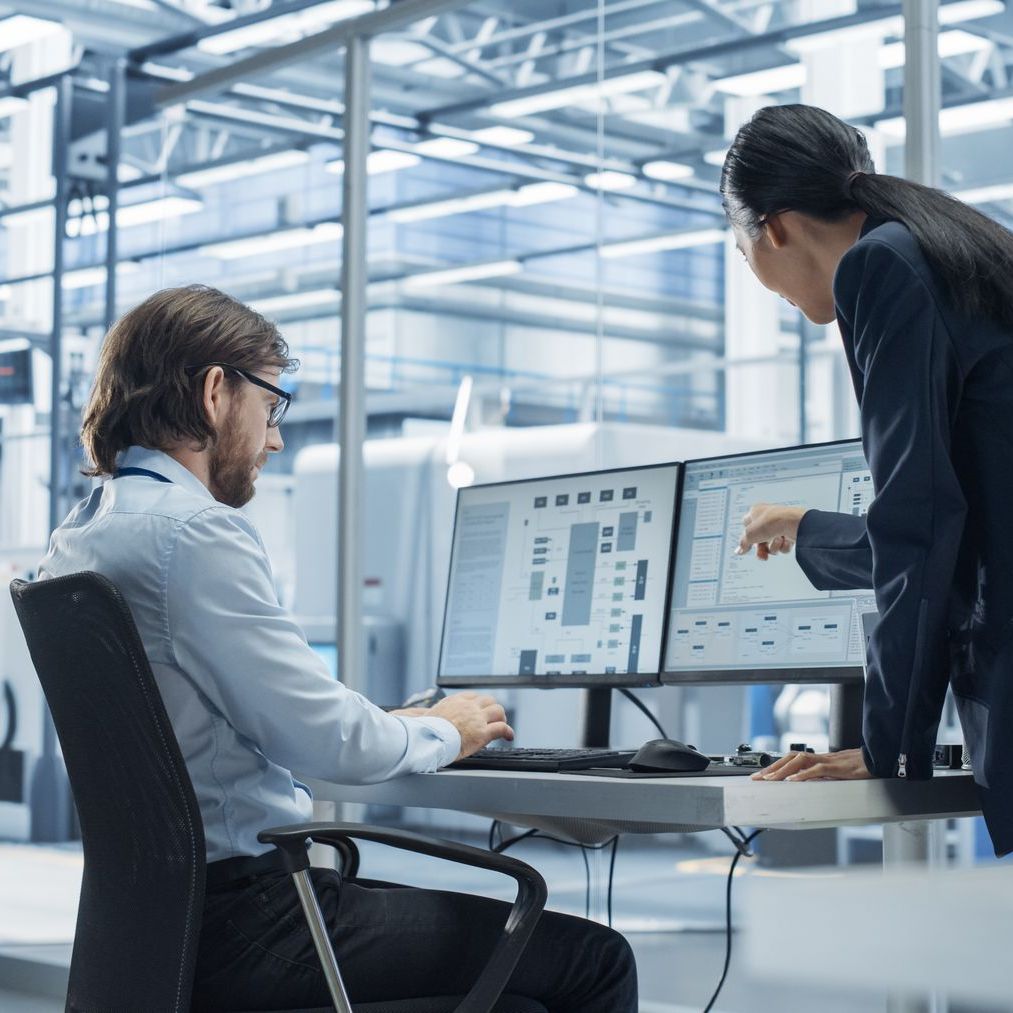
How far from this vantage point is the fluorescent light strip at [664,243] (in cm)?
405

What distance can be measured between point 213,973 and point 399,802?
40 cm

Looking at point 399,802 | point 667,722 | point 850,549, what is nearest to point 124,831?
point 399,802

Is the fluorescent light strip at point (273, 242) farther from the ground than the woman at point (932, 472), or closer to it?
farther from the ground

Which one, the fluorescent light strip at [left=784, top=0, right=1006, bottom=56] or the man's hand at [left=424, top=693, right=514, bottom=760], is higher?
the fluorescent light strip at [left=784, top=0, right=1006, bottom=56]

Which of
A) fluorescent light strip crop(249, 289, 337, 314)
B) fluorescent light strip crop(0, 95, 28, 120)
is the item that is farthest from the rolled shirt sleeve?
fluorescent light strip crop(0, 95, 28, 120)

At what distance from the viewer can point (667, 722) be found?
12.8 ft

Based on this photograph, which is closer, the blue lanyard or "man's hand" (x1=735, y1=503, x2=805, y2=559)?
the blue lanyard

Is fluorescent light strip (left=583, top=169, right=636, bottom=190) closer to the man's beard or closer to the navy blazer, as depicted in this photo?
the man's beard

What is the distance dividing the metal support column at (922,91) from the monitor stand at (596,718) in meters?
1.04

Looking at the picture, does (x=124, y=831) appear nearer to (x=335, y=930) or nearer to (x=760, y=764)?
(x=335, y=930)

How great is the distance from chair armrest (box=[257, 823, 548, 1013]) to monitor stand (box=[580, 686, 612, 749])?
0.89 metres

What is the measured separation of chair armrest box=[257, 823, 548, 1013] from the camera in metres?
1.46

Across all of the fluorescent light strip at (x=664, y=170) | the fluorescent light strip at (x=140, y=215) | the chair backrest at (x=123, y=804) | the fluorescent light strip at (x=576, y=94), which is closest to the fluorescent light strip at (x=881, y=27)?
the fluorescent light strip at (x=576, y=94)

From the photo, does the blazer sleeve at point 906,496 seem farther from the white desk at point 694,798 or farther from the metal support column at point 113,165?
the metal support column at point 113,165
